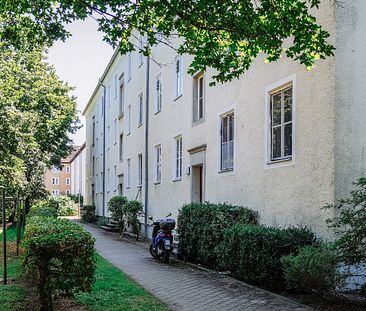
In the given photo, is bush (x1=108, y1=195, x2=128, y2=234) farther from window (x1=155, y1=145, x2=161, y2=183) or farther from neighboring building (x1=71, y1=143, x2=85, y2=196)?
neighboring building (x1=71, y1=143, x2=85, y2=196)

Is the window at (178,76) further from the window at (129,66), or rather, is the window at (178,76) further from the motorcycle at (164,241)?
the window at (129,66)

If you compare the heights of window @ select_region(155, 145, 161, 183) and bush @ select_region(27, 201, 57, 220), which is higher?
window @ select_region(155, 145, 161, 183)

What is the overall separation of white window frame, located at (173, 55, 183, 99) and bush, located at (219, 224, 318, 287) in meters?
9.68

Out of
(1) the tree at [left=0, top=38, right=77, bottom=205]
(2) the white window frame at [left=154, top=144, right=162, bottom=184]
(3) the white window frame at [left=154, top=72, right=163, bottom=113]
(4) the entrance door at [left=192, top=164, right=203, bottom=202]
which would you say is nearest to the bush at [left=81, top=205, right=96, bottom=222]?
(1) the tree at [left=0, top=38, right=77, bottom=205]

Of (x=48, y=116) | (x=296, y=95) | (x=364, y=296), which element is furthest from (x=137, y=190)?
(x=364, y=296)

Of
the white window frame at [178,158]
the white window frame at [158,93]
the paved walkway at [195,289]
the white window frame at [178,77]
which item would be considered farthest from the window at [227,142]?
the white window frame at [158,93]

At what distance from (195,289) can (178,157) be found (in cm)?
1006

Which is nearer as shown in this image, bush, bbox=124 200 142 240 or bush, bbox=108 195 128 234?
bush, bbox=124 200 142 240

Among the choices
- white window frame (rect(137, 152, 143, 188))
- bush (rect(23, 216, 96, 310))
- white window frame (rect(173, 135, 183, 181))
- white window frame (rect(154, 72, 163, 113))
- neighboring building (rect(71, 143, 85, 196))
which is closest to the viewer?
bush (rect(23, 216, 96, 310))

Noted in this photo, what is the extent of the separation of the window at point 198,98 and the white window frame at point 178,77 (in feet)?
4.74

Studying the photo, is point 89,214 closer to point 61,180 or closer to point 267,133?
point 267,133

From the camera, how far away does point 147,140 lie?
2341 centimetres

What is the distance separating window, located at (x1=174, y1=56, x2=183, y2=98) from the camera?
18752mm

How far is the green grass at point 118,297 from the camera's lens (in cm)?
736
